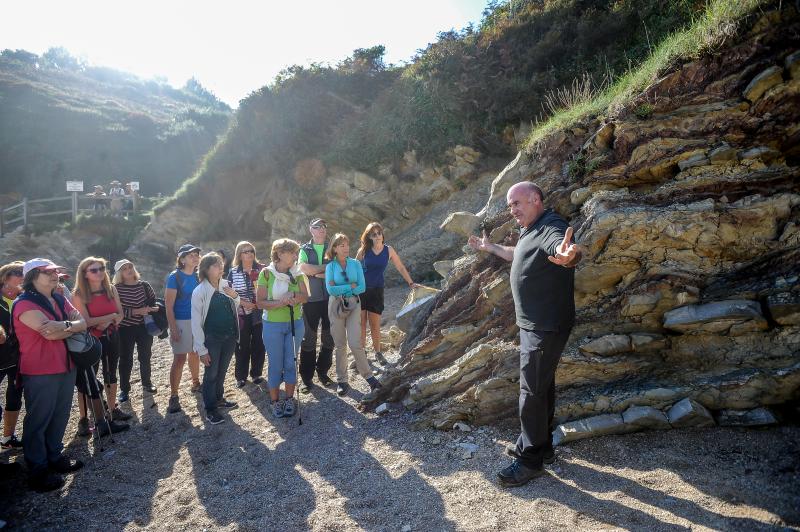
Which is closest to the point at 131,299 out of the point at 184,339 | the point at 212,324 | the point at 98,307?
the point at 98,307

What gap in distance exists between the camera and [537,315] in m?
3.55

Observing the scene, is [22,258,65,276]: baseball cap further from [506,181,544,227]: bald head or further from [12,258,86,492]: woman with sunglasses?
[506,181,544,227]: bald head

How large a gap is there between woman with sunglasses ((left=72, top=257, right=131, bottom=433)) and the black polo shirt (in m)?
4.91

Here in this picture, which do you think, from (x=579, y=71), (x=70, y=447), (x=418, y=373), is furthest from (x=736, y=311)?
(x=579, y=71)

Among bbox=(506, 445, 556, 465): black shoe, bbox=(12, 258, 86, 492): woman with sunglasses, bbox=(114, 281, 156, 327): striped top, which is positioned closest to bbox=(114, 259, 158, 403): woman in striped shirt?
bbox=(114, 281, 156, 327): striped top

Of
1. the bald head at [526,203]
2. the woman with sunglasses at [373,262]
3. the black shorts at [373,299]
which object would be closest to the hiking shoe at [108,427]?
the woman with sunglasses at [373,262]

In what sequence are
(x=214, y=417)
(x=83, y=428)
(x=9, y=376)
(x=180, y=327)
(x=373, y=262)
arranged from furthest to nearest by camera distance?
(x=373, y=262), (x=180, y=327), (x=214, y=417), (x=83, y=428), (x=9, y=376)

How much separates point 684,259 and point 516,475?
259 cm

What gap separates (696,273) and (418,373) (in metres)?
3.13

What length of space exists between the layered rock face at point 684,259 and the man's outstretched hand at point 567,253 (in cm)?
177

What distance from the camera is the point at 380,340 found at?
786 centimetres

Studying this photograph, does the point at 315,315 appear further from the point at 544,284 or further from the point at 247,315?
the point at 544,284

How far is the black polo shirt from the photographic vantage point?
349 centimetres

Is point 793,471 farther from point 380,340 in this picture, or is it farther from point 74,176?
point 74,176
